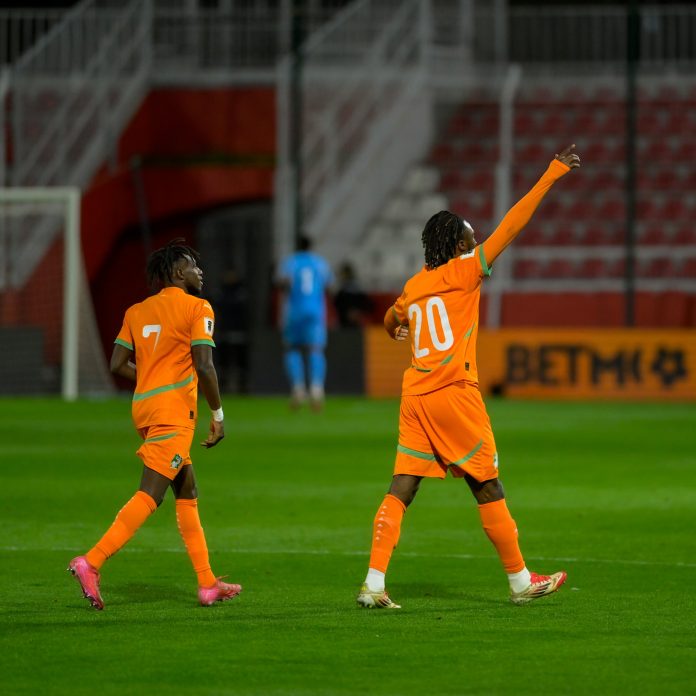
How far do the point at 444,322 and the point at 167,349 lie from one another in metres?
1.26

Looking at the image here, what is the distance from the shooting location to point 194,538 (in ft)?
25.4

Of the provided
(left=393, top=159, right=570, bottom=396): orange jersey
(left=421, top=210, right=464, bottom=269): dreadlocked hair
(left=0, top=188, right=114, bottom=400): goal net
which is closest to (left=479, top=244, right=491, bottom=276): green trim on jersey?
(left=393, top=159, right=570, bottom=396): orange jersey

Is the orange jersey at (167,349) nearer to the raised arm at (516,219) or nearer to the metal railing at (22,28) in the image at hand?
the raised arm at (516,219)

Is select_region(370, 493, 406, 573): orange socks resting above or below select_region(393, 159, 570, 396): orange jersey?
below

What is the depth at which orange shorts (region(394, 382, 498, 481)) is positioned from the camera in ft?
24.9

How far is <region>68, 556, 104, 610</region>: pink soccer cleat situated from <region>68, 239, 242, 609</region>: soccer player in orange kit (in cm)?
5

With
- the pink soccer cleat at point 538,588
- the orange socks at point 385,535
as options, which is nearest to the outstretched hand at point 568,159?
the orange socks at point 385,535

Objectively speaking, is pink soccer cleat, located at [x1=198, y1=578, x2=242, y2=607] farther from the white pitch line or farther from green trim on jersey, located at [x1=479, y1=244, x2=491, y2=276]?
green trim on jersey, located at [x1=479, y1=244, x2=491, y2=276]

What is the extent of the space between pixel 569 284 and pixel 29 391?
868 cm

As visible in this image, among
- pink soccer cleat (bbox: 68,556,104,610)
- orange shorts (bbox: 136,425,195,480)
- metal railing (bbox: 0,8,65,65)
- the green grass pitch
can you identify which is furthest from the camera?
metal railing (bbox: 0,8,65,65)

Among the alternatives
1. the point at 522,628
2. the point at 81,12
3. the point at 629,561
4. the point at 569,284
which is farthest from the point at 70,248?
the point at 522,628

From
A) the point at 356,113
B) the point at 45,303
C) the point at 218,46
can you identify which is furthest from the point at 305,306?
the point at 218,46

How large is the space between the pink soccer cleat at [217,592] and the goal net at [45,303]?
54.2 ft

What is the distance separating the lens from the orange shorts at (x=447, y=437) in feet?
24.9
